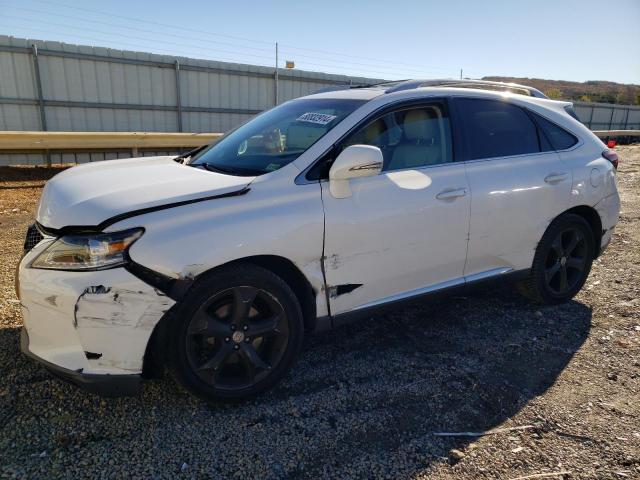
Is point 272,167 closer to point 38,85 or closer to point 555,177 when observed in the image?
point 555,177

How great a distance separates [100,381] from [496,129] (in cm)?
327

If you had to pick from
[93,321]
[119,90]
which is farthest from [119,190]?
[119,90]

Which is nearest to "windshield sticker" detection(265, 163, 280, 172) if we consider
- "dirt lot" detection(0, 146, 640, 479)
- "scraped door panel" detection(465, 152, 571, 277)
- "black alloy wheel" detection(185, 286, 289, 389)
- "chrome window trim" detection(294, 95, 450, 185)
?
"chrome window trim" detection(294, 95, 450, 185)

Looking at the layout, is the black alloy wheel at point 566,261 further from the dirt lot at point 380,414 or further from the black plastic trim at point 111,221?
the black plastic trim at point 111,221

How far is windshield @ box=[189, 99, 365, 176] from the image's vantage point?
A: 3.09 meters

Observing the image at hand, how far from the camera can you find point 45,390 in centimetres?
282

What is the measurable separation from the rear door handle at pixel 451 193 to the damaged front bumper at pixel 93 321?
1915 millimetres

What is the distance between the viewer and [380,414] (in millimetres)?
2750

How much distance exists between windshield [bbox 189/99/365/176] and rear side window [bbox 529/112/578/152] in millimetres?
1766

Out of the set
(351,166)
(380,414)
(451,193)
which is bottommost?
(380,414)

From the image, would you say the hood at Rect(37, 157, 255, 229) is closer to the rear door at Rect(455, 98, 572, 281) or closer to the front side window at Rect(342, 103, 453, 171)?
the front side window at Rect(342, 103, 453, 171)

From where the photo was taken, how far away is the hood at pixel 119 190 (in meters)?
2.47

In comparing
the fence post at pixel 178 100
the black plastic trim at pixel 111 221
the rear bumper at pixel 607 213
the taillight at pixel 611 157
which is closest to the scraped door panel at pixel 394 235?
the black plastic trim at pixel 111 221

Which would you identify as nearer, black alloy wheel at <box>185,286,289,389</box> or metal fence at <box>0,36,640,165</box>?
black alloy wheel at <box>185,286,289,389</box>
